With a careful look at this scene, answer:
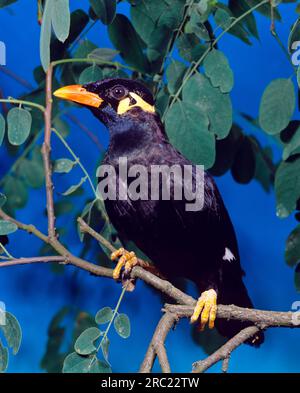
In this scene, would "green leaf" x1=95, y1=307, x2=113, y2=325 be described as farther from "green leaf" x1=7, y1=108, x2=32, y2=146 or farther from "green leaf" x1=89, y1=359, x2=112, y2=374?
"green leaf" x1=7, y1=108, x2=32, y2=146

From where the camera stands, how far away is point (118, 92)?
1.76 metres

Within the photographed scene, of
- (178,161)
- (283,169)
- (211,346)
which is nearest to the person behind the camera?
(283,169)

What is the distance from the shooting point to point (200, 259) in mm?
1737

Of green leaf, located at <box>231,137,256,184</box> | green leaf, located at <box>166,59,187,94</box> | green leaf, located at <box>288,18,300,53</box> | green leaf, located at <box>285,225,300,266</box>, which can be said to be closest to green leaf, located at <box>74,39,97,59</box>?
green leaf, located at <box>166,59,187,94</box>

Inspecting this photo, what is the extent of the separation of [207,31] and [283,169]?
354mm

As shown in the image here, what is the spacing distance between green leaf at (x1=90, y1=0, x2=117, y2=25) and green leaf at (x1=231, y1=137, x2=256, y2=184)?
1.74 ft

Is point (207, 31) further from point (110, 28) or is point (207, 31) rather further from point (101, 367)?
point (101, 367)

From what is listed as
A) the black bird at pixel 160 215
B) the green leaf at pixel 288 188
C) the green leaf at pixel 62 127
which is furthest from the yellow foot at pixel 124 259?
the green leaf at pixel 62 127

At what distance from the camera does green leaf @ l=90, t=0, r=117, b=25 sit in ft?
4.88

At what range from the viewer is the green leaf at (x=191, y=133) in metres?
1.57

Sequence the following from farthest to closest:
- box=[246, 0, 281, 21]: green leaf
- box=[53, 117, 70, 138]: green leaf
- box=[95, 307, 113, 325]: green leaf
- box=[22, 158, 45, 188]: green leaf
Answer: box=[53, 117, 70, 138]: green leaf, box=[22, 158, 45, 188]: green leaf, box=[246, 0, 281, 21]: green leaf, box=[95, 307, 113, 325]: green leaf

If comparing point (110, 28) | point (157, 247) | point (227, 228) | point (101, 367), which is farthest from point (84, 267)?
point (110, 28)

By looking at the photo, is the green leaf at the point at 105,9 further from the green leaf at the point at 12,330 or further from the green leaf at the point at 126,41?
the green leaf at the point at 12,330

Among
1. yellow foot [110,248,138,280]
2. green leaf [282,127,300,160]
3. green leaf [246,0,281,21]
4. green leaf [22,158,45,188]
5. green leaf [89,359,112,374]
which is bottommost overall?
green leaf [89,359,112,374]
